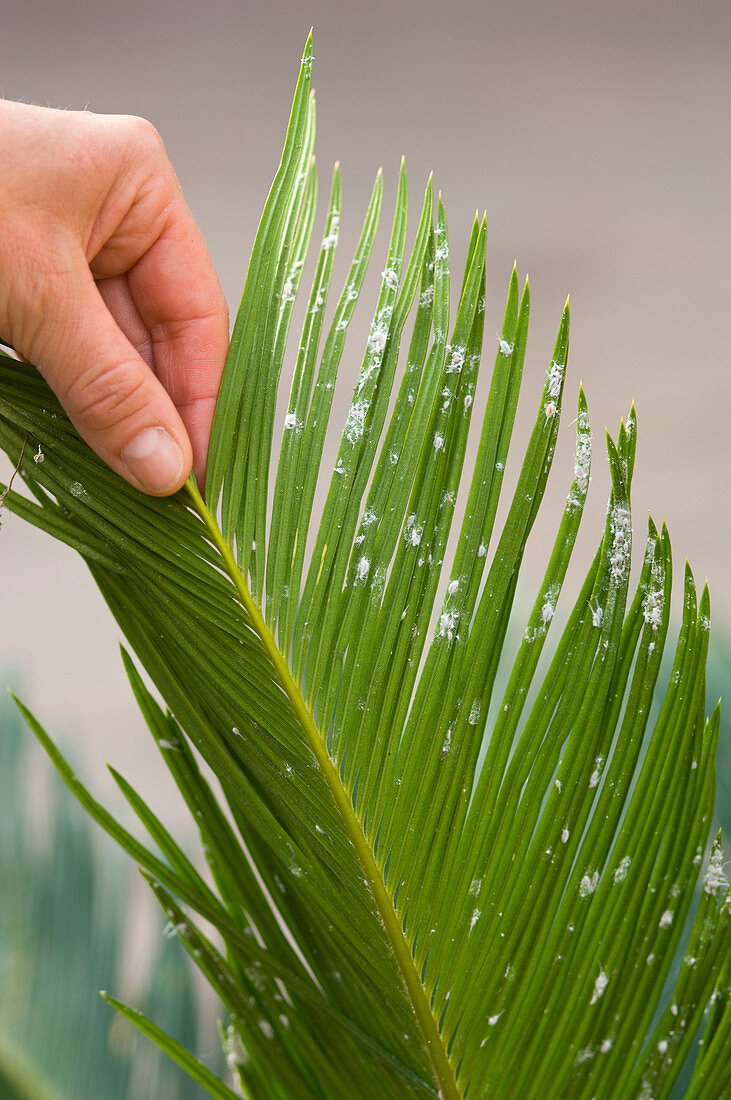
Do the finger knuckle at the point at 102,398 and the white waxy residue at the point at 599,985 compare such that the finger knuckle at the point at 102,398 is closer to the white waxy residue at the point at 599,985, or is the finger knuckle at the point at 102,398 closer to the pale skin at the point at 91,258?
the pale skin at the point at 91,258

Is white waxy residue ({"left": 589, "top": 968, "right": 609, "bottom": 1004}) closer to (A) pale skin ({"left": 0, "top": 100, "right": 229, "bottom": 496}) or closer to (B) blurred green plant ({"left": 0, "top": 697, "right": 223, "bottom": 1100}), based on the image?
(A) pale skin ({"left": 0, "top": 100, "right": 229, "bottom": 496})

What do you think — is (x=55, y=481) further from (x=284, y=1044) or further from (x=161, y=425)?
(x=284, y=1044)

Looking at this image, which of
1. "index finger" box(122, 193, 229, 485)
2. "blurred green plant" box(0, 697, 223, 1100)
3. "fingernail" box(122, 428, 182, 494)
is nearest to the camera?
"fingernail" box(122, 428, 182, 494)

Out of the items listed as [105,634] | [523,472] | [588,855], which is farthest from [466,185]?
[588,855]

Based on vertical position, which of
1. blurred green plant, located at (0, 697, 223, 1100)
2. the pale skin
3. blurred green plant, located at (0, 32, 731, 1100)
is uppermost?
the pale skin

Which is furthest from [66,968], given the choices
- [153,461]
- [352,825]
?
[153,461]

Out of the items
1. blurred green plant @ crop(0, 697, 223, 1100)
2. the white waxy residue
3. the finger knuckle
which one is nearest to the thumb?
the finger knuckle

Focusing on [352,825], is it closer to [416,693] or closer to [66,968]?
[416,693]
